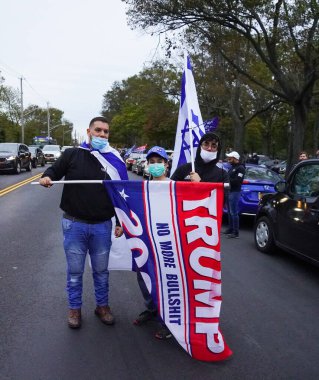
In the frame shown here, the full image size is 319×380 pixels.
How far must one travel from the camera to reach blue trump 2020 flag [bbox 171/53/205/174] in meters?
Answer: 4.23

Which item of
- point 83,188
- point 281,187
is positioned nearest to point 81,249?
point 83,188

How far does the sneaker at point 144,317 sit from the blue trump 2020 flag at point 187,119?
1589 mm

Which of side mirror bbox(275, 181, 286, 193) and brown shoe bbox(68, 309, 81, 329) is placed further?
side mirror bbox(275, 181, 286, 193)

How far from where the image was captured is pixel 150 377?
3.23m

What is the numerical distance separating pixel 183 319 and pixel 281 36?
16054 mm

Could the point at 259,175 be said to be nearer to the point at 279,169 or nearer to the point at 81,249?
the point at 81,249

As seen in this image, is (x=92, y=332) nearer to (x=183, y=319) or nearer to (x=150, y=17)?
(x=183, y=319)

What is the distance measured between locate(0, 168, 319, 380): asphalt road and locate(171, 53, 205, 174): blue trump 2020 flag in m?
1.70

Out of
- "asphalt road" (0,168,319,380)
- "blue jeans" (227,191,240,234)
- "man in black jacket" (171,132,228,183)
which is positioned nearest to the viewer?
"asphalt road" (0,168,319,380)

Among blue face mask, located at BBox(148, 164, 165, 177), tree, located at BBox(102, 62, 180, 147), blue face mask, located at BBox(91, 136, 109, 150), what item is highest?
tree, located at BBox(102, 62, 180, 147)

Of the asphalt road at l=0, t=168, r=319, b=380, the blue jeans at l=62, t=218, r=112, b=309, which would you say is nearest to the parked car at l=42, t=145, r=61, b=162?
the asphalt road at l=0, t=168, r=319, b=380

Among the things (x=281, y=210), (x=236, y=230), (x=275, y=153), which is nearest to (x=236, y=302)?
(x=281, y=210)

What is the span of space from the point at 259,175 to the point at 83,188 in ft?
25.5

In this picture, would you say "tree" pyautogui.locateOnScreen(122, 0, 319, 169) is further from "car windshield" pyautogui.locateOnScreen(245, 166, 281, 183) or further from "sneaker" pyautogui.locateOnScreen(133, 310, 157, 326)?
"sneaker" pyautogui.locateOnScreen(133, 310, 157, 326)
